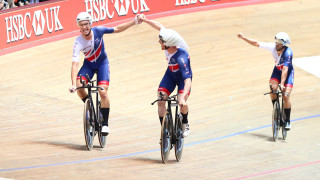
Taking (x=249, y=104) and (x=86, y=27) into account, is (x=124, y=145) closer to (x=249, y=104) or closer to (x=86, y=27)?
(x=86, y=27)

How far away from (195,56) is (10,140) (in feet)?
20.4

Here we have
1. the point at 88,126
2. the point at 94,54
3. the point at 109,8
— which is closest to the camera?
the point at 88,126

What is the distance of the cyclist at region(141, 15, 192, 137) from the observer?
785cm

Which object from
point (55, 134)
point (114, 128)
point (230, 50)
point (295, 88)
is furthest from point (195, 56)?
point (55, 134)

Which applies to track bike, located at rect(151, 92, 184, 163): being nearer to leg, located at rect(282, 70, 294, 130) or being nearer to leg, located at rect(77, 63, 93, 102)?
leg, located at rect(77, 63, 93, 102)

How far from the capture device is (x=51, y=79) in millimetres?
12812

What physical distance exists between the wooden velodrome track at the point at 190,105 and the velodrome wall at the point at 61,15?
0.27 metres

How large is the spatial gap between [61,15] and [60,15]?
0.12ft

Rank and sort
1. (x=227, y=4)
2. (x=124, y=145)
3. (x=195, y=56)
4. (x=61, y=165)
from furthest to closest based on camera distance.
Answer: (x=227, y=4), (x=195, y=56), (x=124, y=145), (x=61, y=165)

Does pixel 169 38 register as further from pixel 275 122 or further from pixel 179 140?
pixel 275 122

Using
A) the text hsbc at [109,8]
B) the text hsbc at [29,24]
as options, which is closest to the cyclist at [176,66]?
the text hsbc at [29,24]

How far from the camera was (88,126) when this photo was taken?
26.9 feet

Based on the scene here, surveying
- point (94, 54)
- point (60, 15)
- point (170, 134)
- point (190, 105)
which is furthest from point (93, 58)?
point (60, 15)

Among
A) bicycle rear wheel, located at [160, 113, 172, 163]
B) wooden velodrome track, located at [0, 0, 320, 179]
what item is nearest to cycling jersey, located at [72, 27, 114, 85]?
wooden velodrome track, located at [0, 0, 320, 179]
